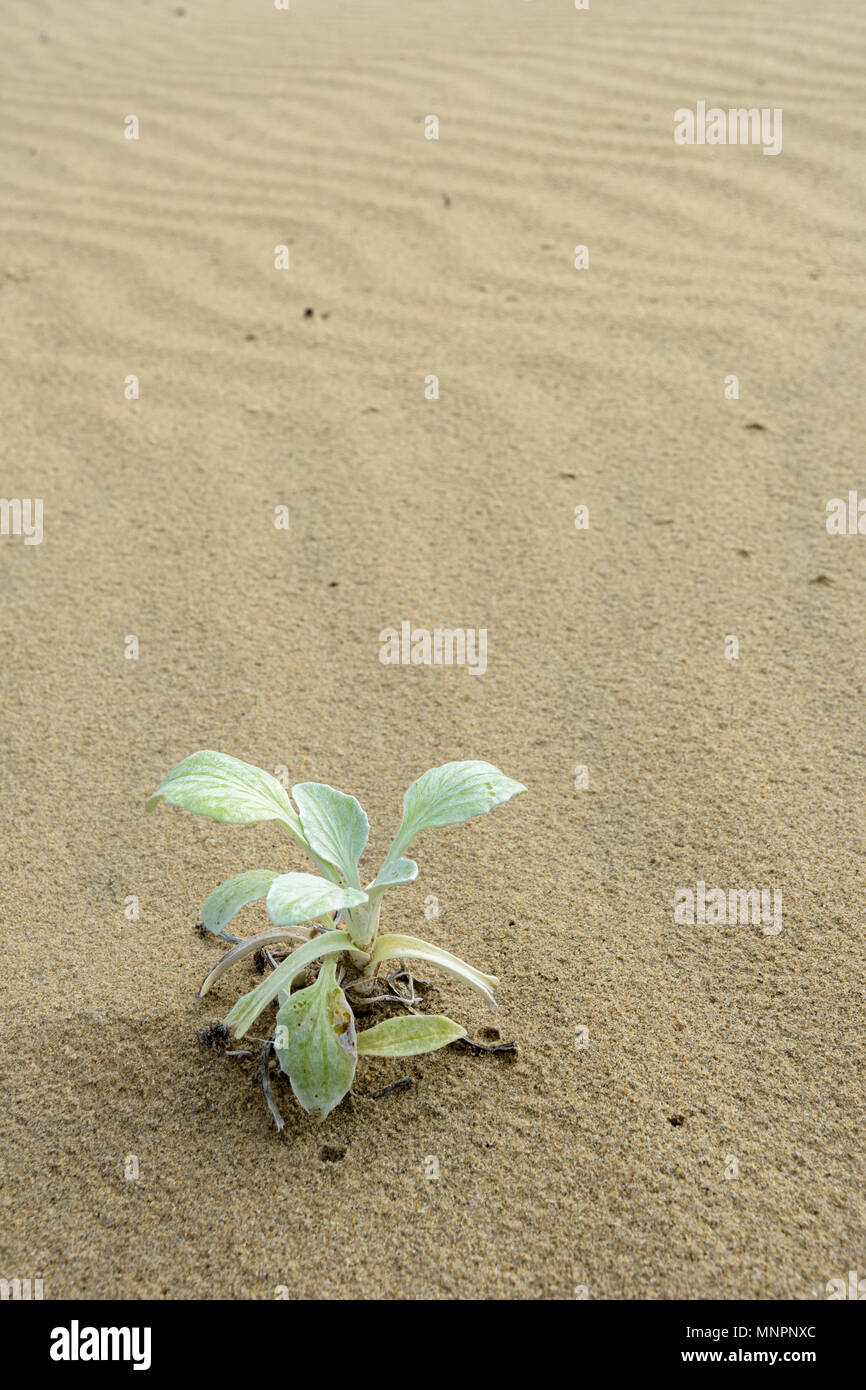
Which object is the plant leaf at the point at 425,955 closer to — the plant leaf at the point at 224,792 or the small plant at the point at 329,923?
the small plant at the point at 329,923

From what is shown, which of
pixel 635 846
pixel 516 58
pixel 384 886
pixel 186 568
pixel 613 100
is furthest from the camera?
pixel 516 58

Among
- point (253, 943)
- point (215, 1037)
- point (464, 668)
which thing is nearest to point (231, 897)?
point (253, 943)

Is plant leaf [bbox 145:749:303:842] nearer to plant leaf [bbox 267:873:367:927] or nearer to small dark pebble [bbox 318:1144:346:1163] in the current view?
plant leaf [bbox 267:873:367:927]

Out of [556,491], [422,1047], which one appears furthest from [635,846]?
[556,491]

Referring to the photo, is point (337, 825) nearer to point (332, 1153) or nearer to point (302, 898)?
point (302, 898)

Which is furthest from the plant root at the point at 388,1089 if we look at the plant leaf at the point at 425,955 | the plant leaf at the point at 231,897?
the plant leaf at the point at 231,897

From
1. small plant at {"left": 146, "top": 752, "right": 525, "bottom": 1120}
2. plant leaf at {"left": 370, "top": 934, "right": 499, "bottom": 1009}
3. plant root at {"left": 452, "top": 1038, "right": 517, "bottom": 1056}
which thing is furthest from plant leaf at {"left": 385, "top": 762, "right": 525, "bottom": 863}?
plant root at {"left": 452, "top": 1038, "right": 517, "bottom": 1056}

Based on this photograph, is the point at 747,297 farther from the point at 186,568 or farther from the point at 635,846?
the point at 635,846
